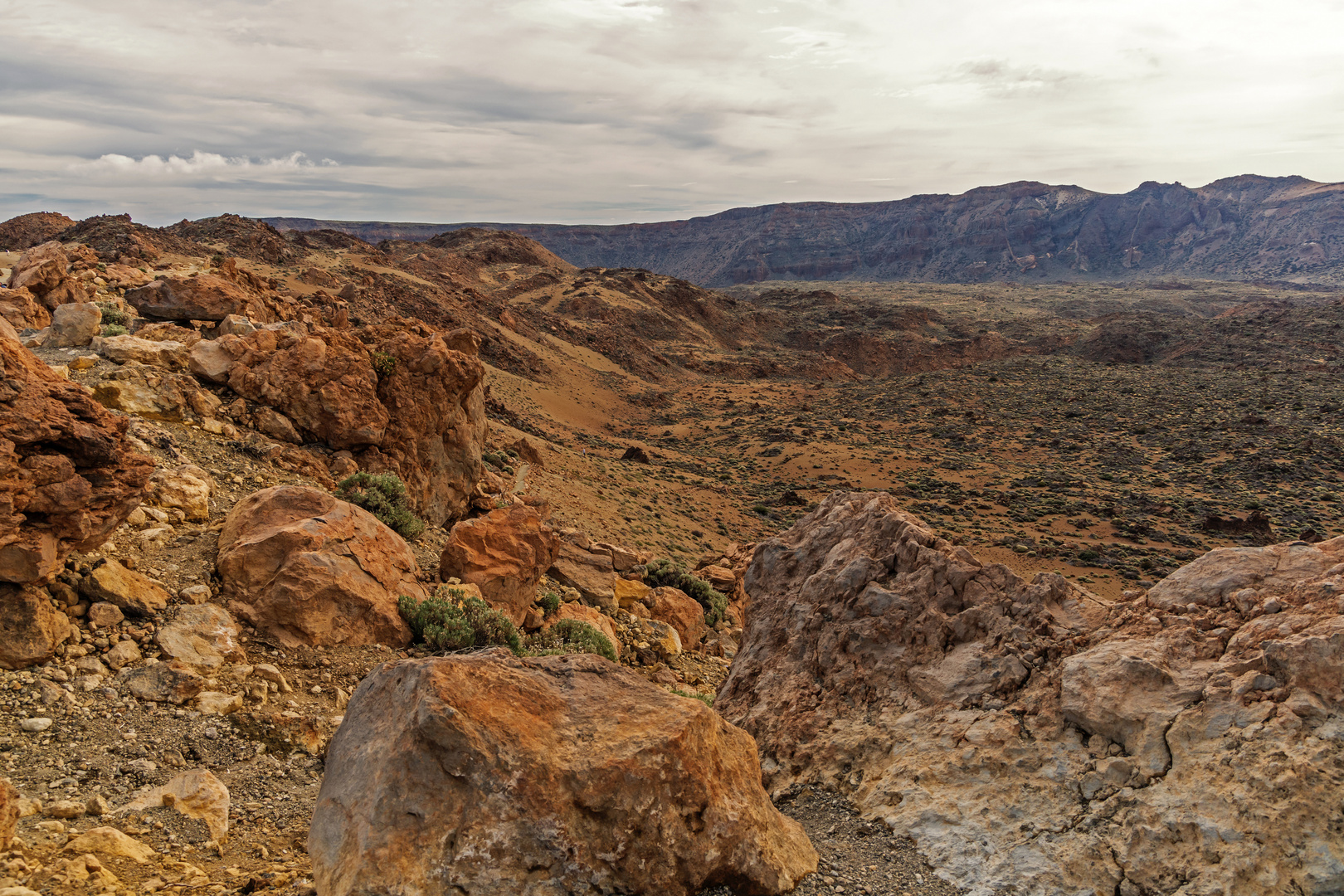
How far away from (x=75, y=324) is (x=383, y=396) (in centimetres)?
421

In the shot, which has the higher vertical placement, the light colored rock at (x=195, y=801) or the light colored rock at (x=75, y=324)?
the light colored rock at (x=75, y=324)

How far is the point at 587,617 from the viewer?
34.2 feet

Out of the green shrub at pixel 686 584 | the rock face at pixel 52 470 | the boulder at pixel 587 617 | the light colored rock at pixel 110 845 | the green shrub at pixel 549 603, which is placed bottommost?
the green shrub at pixel 686 584

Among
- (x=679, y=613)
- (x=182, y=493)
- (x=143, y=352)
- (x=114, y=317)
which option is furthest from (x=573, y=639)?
(x=114, y=317)

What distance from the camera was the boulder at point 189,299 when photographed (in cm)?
1220

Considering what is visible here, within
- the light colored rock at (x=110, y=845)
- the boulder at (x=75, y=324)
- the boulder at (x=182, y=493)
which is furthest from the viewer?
the boulder at (x=75, y=324)

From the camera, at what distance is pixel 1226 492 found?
29.2 metres

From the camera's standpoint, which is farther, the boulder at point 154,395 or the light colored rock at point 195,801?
the boulder at point 154,395

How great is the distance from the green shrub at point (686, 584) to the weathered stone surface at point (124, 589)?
28.5ft

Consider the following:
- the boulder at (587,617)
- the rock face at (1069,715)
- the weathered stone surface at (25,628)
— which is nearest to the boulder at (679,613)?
the boulder at (587,617)

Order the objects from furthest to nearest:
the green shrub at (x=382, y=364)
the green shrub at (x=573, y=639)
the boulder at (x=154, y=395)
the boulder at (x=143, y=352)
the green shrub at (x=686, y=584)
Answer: the green shrub at (x=686, y=584), the green shrub at (x=382, y=364), the boulder at (x=143, y=352), the boulder at (x=154, y=395), the green shrub at (x=573, y=639)

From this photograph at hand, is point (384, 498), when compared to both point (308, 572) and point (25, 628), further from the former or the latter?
point (25, 628)

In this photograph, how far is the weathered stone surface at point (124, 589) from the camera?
565 centimetres

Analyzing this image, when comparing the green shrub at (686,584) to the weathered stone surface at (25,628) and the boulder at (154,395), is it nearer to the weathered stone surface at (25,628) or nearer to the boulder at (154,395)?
the boulder at (154,395)
